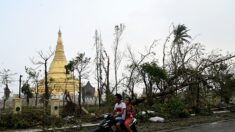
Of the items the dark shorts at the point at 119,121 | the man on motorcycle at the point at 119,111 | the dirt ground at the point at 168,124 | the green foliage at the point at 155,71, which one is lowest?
the dirt ground at the point at 168,124

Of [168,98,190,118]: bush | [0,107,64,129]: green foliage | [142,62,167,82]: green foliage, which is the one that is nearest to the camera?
[0,107,64,129]: green foliage

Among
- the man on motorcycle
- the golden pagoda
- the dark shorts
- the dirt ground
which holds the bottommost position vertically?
the dirt ground

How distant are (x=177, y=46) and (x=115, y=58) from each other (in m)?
5.53

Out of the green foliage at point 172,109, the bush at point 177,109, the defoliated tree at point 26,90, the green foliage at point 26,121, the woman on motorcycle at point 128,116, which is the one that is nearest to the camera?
the woman on motorcycle at point 128,116

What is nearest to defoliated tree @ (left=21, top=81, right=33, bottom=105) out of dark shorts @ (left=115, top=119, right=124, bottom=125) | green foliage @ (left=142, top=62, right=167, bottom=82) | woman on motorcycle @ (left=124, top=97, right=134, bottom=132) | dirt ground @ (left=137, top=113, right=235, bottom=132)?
green foliage @ (left=142, top=62, right=167, bottom=82)

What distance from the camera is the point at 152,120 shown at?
24328 millimetres

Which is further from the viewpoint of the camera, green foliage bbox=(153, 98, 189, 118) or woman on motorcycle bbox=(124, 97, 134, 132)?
green foliage bbox=(153, 98, 189, 118)

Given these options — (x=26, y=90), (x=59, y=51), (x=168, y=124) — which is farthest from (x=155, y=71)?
(x=59, y=51)

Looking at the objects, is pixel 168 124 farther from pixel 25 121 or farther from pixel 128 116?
pixel 128 116

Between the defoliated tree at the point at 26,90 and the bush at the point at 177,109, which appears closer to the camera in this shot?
the bush at the point at 177,109

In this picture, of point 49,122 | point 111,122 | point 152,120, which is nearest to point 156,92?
point 152,120

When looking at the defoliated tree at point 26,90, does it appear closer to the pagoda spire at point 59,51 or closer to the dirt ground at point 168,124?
the pagoda spire at point 59,51

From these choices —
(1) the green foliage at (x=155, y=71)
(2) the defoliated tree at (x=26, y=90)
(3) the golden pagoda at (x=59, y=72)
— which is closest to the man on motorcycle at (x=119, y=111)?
(1) the green foliage at (x=155, y=71)

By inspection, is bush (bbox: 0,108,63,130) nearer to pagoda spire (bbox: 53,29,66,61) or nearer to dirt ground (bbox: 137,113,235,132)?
dirt ground (bbox: 137,113,235,132)
